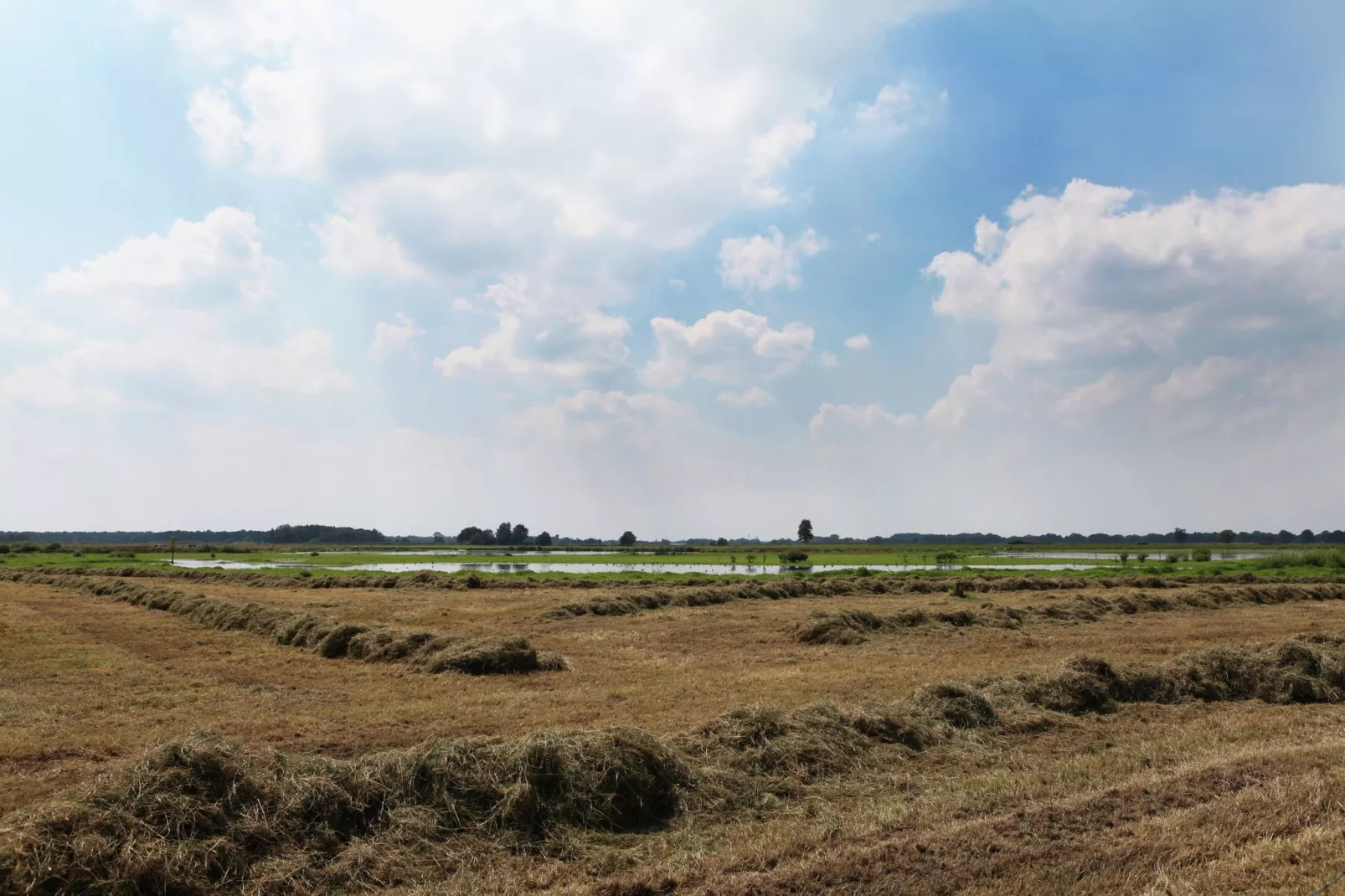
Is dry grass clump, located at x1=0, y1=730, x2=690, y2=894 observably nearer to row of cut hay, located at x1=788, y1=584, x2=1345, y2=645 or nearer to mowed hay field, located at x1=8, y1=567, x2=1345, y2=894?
mowed hay field, located at x1=8, y1=567, x2=1345, y2=894

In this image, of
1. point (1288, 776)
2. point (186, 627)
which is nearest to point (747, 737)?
point (1288, 776)

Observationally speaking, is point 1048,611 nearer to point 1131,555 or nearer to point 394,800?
point 394,800

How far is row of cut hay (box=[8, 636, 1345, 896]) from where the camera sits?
18.1ft

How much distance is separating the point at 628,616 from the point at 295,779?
1944 centimetres

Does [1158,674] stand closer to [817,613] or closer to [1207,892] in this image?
[1207,892]

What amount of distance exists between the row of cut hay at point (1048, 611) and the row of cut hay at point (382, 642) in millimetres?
7563

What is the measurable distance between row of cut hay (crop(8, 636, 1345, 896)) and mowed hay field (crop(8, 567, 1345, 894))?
0.03m

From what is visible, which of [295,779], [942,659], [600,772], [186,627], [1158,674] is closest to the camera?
[295,779]

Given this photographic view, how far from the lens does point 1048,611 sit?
25.0m

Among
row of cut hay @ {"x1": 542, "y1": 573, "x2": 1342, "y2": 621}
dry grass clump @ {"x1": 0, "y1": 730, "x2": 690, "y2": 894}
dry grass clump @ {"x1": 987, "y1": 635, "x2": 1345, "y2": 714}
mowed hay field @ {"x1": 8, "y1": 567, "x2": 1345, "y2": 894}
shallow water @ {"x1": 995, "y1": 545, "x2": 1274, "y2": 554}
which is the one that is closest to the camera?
dry grass clump @ {"x1": 0, "y1": 730, "x2": 690, "y2": 894}

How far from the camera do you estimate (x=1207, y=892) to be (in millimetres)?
5262

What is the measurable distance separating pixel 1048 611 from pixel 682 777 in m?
21.5

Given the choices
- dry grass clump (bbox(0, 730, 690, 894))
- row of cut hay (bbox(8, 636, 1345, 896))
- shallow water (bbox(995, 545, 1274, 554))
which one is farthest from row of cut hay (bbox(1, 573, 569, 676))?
shallow water (bbox(995, 545, 1274, 554))

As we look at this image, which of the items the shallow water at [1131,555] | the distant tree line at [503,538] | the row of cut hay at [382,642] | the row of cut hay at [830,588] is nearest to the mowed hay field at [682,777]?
the row of cut hay at [382,642]
